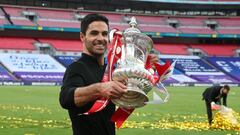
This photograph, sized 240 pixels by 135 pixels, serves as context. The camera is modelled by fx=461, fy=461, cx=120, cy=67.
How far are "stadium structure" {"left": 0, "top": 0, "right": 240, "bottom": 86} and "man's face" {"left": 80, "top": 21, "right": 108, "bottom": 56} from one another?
4483cm

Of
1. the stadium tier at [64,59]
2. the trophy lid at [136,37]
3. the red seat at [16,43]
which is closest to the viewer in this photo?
the trophy lid at [136,37]

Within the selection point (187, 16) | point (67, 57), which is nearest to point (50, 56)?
point (67, 57)

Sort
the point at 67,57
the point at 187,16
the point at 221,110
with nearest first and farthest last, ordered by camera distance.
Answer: the point at 221,110 → the point at 67,57 → the point at 187,16

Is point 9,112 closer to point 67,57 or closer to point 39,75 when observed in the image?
point 39,75

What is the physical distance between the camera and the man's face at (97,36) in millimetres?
3664

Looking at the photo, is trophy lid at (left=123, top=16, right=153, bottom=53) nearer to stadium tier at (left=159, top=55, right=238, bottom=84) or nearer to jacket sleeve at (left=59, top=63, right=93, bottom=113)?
jacket sleeve at (left=59, top=63, right=93, bottom=113)

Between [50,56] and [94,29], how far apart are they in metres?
55.9

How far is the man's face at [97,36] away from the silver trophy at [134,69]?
0.29 m

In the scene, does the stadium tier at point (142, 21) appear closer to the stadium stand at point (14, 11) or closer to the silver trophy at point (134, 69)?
the stadium stand at point (14, 11)

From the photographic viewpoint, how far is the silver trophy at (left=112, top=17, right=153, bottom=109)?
125 inches

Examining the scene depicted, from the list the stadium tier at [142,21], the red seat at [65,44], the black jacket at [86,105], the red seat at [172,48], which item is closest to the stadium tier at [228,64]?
the red seat at [172,48]

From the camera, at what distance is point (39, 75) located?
169 feet

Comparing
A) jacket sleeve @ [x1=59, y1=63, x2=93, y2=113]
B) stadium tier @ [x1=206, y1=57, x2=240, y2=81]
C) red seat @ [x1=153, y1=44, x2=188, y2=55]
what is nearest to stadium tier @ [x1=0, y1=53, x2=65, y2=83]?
red seat @ [x1=153, y1=44, x2=188, y2=55]

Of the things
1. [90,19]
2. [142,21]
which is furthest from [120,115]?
[142,21]
